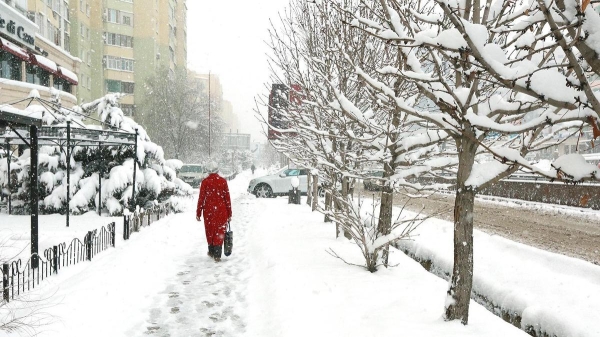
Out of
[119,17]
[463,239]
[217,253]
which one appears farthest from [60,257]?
[119,17]

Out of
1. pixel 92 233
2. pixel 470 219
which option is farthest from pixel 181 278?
pixel 470 219

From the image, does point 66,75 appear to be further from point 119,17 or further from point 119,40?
point 119,17

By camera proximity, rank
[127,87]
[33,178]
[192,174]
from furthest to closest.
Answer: [127,87], [192,174], [33,178]

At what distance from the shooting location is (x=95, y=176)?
1488 centimetres

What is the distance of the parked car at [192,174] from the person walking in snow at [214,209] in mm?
23085

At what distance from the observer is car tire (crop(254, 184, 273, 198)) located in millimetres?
24219

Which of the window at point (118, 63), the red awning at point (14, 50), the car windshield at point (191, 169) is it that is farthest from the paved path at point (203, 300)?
the window at point (118, 63)

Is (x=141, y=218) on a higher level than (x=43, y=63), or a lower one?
lower

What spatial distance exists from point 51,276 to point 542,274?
7617 mm

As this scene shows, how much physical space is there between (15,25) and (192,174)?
57.1 feet

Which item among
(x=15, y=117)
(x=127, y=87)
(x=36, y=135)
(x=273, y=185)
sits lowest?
(x=273, y=185)

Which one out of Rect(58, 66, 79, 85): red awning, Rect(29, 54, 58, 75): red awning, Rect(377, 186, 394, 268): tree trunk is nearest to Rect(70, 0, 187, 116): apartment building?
Rect(58, 66, 79, 85): red awning

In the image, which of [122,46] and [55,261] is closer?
[55,261]

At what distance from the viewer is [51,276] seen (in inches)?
273
